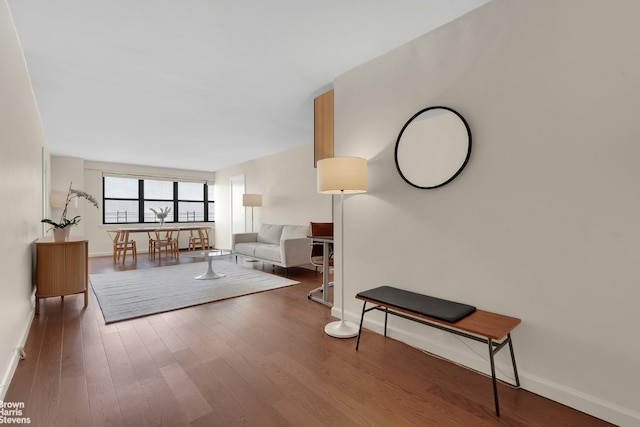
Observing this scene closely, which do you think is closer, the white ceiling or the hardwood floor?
the hardwood floor

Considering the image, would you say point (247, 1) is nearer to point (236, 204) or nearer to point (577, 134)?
point (577, 134)

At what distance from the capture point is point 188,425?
1.41m

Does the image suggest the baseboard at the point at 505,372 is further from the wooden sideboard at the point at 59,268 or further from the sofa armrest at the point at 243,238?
the sofa armrest at the point at 243,238

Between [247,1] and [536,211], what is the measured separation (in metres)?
2.25

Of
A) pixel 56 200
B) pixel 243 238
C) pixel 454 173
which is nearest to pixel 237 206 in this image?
pixel 243 238

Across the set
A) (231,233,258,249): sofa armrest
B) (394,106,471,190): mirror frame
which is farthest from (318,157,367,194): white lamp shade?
(231,233,258,249): sofa armrest

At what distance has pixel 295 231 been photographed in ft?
17.9

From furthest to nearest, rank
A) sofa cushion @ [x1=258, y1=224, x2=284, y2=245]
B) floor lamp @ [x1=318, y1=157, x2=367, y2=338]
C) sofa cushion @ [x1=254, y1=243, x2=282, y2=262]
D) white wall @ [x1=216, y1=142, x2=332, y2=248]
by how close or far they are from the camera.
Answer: sofa cushion @ [x1=258, y1=224, x2=284, y2=245] → white wall @ [x1=216, y1=142, x2=332, y2=248] → sofa cushion @ [x1=254, y1=243, x2=282, y2=262] → floor lamp @ [x1=318, y1=157, x2=367, y2=338]

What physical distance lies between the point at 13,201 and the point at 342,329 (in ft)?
8.85

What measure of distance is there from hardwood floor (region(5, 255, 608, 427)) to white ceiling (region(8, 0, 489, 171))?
2.45 m

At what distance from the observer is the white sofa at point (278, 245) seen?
483 centimetres

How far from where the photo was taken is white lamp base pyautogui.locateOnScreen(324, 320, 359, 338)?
8.04 ft

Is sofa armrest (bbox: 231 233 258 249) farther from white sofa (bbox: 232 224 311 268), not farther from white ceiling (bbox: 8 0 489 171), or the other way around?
white ceiling (bbox: 8 0 489 171)

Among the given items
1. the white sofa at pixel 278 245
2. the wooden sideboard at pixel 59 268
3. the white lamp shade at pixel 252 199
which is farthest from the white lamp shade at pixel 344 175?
the white lamp shade at pixel 252 199
